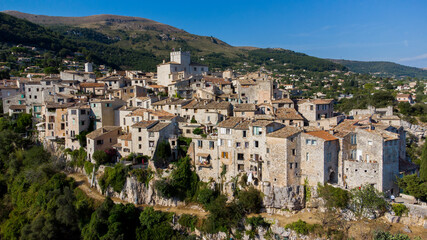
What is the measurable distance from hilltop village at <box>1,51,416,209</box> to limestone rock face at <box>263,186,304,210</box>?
115 millimetres

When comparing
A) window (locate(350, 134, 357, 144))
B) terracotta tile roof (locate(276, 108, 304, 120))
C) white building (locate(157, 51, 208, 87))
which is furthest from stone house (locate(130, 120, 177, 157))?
window (locate(350, 134, 357, 144))

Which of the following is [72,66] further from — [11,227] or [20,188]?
[11,227]

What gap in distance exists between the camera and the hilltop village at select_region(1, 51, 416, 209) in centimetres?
3553

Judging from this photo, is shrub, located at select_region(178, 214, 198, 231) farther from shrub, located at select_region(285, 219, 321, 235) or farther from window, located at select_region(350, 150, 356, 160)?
window, located at select_region(350, 150, 356, 160)

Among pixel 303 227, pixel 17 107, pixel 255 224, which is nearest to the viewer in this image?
pixel 303 227

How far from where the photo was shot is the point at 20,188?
50.2 m

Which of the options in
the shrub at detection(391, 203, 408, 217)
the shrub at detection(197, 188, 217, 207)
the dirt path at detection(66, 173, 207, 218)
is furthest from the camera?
the dirt path at detection(66, 173, 207, 218)

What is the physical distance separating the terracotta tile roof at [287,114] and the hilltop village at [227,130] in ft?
0.47

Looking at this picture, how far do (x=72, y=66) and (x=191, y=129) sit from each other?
75861 mm

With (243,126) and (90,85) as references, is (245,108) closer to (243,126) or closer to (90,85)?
(243,126)

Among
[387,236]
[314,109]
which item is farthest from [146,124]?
[387,236]

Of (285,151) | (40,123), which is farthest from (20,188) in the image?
(285,151)

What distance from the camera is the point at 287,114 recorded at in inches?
1832

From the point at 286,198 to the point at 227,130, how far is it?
1080 cm
